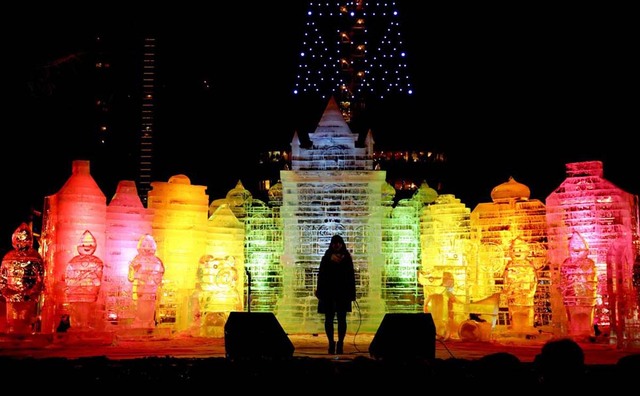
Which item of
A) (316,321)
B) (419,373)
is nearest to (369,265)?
(316,321)

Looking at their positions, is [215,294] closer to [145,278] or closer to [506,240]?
[145,278]

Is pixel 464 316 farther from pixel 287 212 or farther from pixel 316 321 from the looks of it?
pixel 287 212

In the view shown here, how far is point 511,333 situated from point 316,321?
344 centimetres

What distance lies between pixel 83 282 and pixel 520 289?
6153 mm

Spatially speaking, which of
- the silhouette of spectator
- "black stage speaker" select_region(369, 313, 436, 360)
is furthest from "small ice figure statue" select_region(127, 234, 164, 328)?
the silhouette of spectator

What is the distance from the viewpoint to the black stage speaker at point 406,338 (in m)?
7.88

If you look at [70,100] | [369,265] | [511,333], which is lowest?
[511,333]

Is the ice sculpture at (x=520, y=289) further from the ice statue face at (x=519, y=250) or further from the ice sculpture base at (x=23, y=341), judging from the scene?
the ice sculpture base at (x=23, y=341)

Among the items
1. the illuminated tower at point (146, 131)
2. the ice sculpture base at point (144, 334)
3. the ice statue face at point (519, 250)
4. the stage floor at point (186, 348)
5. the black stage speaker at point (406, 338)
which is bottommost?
the stage floor at point (186, 348)

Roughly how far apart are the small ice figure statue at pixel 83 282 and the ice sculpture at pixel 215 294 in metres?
1.97

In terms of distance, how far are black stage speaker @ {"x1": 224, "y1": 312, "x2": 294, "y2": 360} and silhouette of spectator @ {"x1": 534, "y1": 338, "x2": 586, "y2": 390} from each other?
3.41 m

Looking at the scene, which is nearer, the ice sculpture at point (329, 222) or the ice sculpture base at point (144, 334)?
the ice sculpture base at point (144, 334)

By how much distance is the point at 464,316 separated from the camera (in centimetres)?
1230

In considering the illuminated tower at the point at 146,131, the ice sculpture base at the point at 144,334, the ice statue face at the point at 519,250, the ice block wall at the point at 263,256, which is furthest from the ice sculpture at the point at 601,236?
the illuminated tower at the point at 146,131
